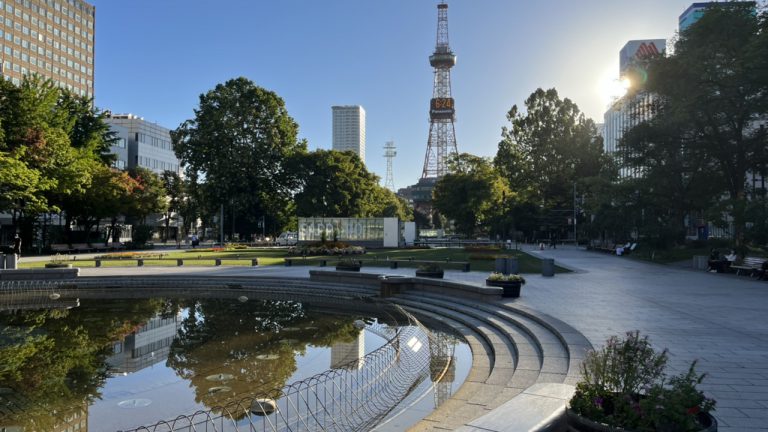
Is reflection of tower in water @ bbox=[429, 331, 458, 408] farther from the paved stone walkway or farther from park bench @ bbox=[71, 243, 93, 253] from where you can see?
park bench @ bbox=[71, 243, 93, 253]

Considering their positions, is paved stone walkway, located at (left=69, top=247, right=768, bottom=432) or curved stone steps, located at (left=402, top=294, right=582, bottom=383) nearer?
paved stone walkway, located at (left=69, top=247, right=768, bottom=432)

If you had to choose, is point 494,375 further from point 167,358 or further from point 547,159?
point 547,159

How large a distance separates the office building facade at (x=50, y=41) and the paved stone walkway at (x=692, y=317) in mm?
100302

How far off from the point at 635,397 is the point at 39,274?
84.6 feet

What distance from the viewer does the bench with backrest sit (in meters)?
23.4

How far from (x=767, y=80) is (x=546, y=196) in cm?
5020

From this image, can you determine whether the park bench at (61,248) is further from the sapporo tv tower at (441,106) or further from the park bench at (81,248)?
the sapporo tv tower at (441,106)

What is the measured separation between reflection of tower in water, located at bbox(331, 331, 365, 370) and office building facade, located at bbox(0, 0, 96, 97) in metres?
99.6

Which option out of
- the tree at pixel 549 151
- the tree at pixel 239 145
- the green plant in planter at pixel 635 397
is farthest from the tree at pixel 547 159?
the green plant in planter at pixel 635 397

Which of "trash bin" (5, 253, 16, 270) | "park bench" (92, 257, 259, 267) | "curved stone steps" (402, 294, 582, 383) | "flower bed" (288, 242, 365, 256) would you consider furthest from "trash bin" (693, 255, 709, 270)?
"trash bin" (5, 253, 16, 270)

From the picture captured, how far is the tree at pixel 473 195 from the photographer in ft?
217

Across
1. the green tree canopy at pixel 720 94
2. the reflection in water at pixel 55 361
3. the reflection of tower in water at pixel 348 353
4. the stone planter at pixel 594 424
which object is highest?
the green tree canopy at pixel 720 94

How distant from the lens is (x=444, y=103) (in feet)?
434

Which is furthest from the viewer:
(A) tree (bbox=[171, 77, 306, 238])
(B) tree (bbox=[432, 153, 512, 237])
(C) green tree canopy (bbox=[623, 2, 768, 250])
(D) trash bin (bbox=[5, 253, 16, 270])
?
(B) tree (bbox=[432, 153, 512, 237])
